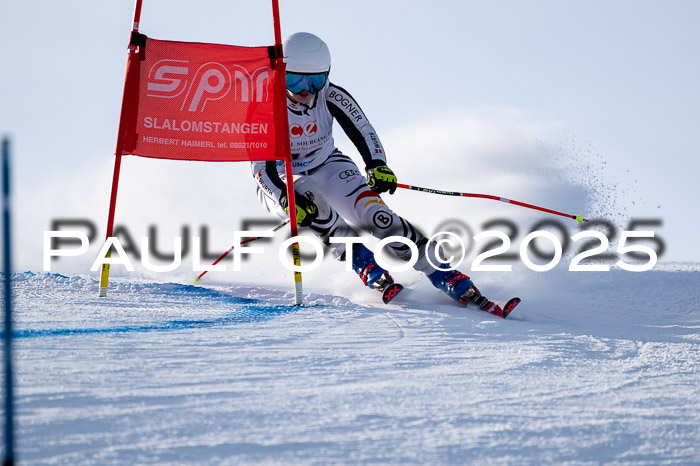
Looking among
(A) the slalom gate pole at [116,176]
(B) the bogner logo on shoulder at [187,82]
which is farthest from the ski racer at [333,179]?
(A) the slalom gate pole at [116,176]

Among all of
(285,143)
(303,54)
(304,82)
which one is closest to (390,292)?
(285,143)

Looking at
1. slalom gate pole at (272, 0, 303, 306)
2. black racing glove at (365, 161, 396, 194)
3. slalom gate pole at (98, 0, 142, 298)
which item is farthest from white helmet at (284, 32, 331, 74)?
slalom gate pole at (98, 0, 142, 298)

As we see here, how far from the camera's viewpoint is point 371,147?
5.38m

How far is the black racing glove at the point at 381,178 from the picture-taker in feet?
17.3

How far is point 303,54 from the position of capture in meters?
5.06

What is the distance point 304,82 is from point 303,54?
19cm

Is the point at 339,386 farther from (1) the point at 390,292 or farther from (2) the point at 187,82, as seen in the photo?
(2) the point at 187,82

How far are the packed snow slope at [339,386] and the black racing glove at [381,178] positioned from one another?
0.98m

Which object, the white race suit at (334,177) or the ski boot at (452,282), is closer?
the ski boot at (452,282)

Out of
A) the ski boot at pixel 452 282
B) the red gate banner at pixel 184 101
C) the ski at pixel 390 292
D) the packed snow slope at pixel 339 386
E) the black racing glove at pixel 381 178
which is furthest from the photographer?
the black racing glove at pixel 381 178

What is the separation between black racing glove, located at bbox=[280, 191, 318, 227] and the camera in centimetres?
504

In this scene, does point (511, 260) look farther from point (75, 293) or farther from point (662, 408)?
point (662, 408)

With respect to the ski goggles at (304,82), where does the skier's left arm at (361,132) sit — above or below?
below

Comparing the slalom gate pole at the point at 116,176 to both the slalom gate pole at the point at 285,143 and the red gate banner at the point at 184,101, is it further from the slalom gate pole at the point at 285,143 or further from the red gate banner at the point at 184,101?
the slalom gate pole at the point at 285,143
